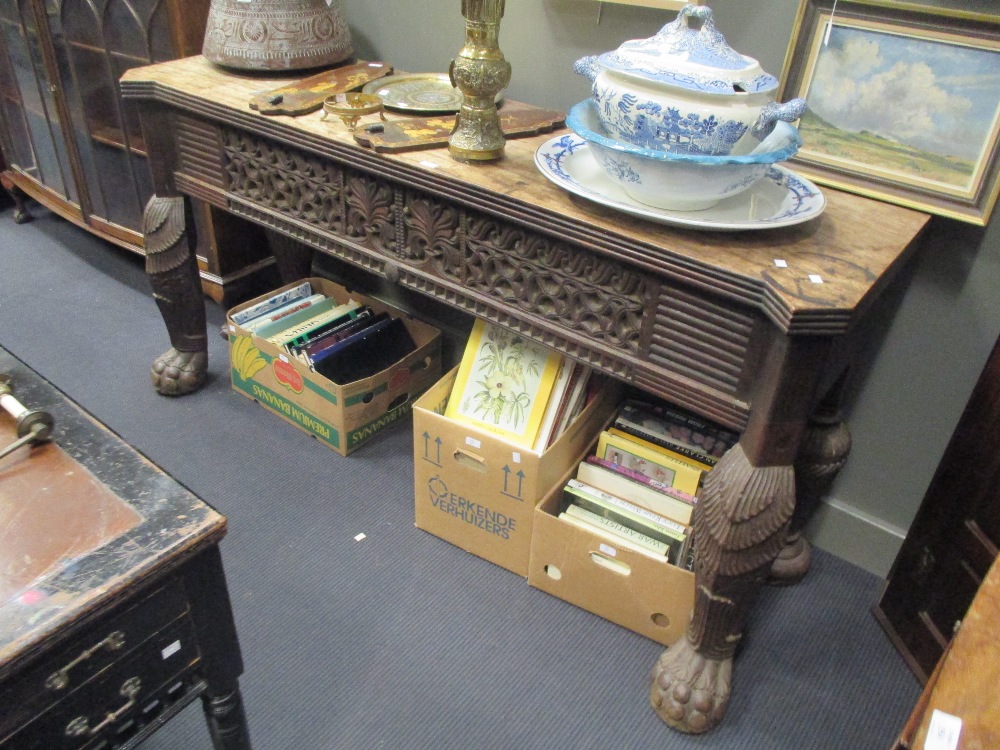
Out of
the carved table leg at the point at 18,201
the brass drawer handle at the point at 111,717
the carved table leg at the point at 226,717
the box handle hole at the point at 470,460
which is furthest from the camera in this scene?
the carved table leg at the point at 18,201

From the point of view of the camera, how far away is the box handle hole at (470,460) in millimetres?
1445

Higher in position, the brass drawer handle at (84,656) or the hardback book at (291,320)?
the brass drawer handle at (84,656)

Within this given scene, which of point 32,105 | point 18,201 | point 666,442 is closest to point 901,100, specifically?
point 666,442

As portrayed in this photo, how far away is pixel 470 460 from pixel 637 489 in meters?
0.33

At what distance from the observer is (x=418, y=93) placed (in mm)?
1552

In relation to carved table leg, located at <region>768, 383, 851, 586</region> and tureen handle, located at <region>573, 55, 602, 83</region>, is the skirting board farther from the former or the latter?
tureen handle, located at <region>573, 55, 602, 83</region>

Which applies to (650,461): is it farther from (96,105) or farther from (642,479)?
(96,105)

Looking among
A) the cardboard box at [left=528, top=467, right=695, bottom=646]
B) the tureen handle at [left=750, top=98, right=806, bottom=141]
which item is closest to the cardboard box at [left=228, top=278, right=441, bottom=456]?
the cardboard box at [left=528, top=467, right=695, bottom=646]

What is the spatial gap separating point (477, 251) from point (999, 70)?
32.2 inches

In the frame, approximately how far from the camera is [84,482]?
81 cm

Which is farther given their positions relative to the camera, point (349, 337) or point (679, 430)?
point (349, 337)

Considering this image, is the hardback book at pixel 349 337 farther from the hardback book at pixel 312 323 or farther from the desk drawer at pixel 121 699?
the desk drawer at pixel 121 699

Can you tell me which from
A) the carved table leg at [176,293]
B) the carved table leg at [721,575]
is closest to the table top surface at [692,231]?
the carved table leg at [721,575]

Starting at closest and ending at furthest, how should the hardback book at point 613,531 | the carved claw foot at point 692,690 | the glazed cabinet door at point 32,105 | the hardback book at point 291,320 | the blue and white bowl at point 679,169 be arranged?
the blue and white bowl at point 679,169
the carved claw foot at point 692,690
the hardback book at point 613,531
the hardback book at point 291,320
the glazed cabinet door at point 32,105
